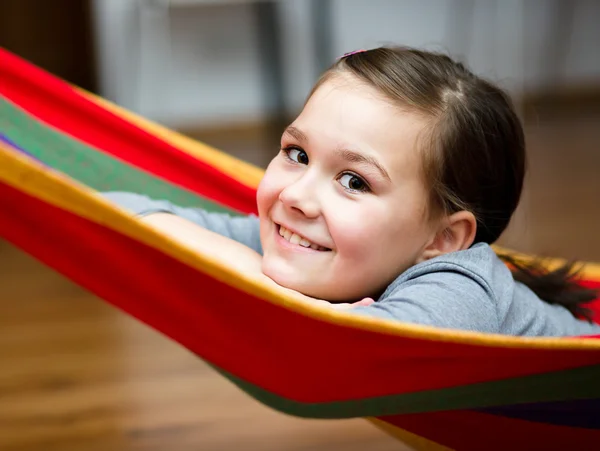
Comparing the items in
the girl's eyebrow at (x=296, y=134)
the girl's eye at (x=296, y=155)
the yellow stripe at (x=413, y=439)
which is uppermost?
the girl's eyebrow at (x=296, y=134)

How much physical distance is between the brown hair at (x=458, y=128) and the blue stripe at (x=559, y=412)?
0.75ft

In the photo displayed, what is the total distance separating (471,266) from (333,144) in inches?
7.5

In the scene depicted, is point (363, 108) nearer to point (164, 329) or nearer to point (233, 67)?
point (164, 329)

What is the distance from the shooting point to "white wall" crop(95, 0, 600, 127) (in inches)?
138

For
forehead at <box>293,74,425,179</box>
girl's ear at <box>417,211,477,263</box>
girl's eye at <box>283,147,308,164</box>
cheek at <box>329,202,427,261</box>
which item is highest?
forehead at <box>293,74,425,179</box>

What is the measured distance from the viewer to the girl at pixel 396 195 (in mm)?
906

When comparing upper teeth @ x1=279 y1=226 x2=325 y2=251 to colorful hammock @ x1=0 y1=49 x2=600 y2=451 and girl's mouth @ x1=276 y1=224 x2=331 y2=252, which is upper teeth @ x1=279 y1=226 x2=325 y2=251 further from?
colorful hammock @ x1=0 y1=49 x2=600 y2=451

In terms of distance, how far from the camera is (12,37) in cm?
363

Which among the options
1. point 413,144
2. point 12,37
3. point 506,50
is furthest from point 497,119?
point 12,37

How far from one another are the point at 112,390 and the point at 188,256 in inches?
28.7

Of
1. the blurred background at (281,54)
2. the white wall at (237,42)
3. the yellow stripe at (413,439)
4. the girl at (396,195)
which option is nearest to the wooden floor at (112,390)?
the yellow stripe at (413,439)

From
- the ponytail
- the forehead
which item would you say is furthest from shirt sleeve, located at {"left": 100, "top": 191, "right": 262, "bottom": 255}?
the ponytail

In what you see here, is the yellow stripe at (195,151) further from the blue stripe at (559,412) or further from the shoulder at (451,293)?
the blue stripe at (559,412)

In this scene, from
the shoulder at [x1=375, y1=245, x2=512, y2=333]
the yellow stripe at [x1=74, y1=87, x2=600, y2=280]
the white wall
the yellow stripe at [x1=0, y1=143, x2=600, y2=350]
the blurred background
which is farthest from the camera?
the white wall
